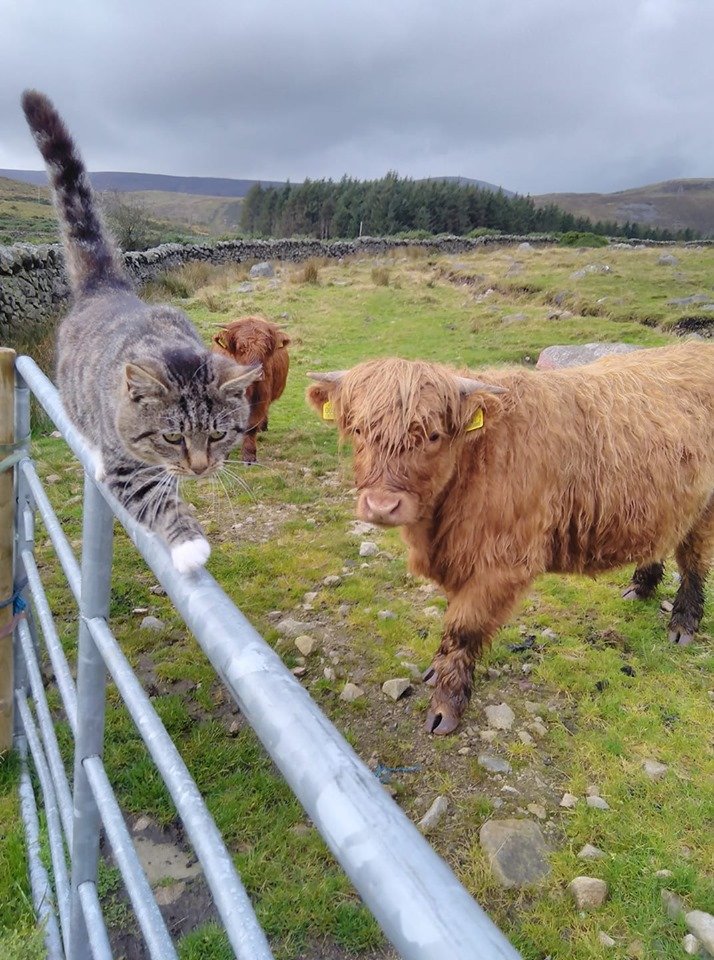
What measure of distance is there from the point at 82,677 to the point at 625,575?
463 cm

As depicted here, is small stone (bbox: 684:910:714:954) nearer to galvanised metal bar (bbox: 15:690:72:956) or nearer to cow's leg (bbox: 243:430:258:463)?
galvanised metal bar (bbox: 15:690:72:956)

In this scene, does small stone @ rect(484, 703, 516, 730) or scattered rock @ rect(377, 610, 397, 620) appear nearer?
small stone @ rect(484, 703, 516, 730)

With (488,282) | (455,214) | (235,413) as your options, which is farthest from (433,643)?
(455,214)

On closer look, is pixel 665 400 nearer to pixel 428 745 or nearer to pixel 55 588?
pixel 428 745

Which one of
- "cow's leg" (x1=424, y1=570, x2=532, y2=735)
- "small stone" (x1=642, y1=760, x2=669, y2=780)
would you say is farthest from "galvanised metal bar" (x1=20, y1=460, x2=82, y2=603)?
"small stone" (x1=642, y1=760, x2=669, y2=780)

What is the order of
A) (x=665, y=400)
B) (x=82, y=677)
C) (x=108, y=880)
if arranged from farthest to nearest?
(x=665, y=400)
(x=108, y=880)
(x=82, y=677)

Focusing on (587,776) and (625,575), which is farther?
(625,575)

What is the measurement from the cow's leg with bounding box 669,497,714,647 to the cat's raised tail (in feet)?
14.2

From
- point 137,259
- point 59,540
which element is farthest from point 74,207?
point 137,259

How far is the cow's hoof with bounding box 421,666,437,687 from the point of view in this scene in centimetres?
375

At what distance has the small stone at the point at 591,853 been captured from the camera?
8.91 ft

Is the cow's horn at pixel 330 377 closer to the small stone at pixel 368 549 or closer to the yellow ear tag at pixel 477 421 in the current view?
the yellow ear tag at pixel 477 421

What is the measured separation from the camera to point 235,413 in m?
2.89

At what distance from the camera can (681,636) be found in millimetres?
4242
